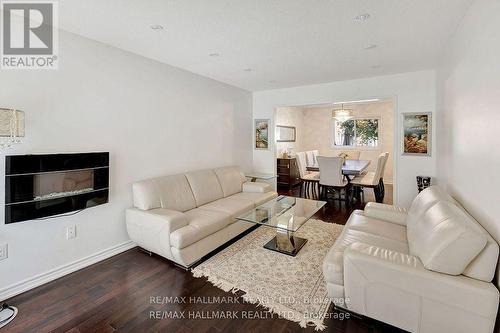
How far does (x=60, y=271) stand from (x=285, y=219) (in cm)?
247

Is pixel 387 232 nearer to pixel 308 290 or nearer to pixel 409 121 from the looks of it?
pixel 308 290

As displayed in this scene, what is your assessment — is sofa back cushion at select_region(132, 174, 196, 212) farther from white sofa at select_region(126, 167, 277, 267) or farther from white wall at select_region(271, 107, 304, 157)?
white wall at select_region(271, 107, 304, 157)

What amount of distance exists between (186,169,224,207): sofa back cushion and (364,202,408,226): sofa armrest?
2.22m

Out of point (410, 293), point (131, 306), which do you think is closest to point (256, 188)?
point (131, 306)

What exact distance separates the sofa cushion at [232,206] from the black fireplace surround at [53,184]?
1.36m

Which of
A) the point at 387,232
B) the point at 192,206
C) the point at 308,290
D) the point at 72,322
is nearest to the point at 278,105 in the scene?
the point at 192,206

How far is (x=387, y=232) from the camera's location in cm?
237

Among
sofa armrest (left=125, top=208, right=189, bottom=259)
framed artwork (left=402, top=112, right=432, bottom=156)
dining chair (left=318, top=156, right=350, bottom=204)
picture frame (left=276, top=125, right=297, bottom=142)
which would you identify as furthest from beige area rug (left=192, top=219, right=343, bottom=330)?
picture frame (left=276, top=125, right=297, bottom=142)

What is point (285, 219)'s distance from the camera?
293 centimetres

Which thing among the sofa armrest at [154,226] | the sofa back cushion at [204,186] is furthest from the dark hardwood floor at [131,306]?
the sofa back cushion at [204,186]

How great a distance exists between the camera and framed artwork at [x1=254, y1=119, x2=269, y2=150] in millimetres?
5508

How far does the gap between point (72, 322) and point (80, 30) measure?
2682mm

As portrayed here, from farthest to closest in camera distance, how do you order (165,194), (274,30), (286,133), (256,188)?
(286,133)
(256,188)
(165,194)
(274,30)

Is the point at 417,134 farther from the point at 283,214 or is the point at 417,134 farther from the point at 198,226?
the point at 198,226
